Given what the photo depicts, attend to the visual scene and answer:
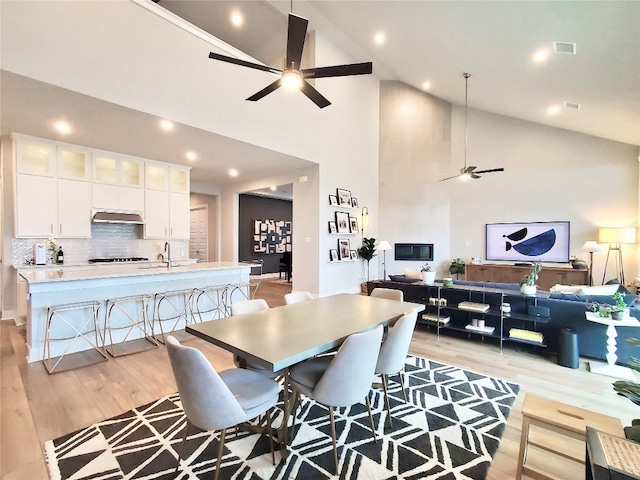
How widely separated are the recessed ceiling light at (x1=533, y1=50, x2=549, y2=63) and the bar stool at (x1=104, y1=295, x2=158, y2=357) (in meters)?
6.16

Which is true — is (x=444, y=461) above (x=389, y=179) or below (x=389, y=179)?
below

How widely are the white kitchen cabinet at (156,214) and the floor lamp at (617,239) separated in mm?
8734

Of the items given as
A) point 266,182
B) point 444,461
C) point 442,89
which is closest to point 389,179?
point 442,89

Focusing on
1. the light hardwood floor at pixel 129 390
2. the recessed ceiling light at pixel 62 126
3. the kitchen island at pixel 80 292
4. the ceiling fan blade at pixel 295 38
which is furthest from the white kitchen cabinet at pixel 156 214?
the ceiling fan blade at pixel 295 38

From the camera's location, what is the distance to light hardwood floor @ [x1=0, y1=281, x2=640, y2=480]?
1.85 m

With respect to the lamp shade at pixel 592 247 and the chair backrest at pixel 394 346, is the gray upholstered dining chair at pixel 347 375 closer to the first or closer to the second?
the chair backrest at pixel 394 346

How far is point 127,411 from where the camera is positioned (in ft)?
7.55

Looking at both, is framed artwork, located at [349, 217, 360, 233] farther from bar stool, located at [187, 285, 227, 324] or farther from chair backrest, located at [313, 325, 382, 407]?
chair backrest, located at [313, 325, 382, 407]

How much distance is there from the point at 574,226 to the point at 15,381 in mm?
9343

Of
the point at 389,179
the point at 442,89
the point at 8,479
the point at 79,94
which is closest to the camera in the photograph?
the point at 8,479

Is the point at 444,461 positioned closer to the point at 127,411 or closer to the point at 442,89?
the point at 127,411

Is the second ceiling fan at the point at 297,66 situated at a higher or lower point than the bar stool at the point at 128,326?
higher

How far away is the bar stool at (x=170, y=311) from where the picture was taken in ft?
13.3

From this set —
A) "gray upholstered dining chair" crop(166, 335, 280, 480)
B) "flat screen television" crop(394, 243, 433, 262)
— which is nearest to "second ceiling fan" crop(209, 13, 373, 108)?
"gray upholstered dining chair" crop(166, 335, 280, 480)
